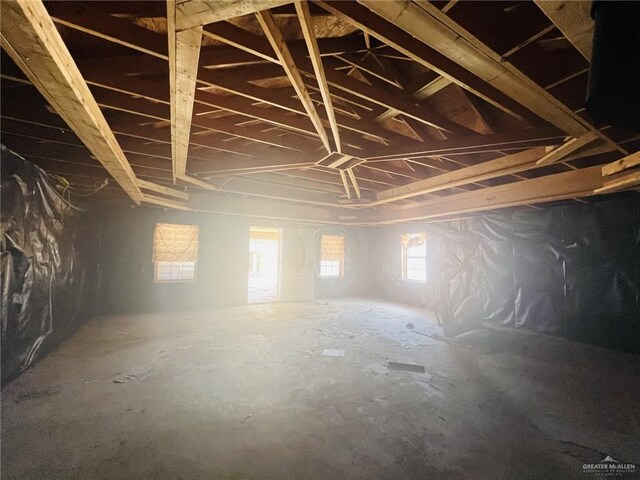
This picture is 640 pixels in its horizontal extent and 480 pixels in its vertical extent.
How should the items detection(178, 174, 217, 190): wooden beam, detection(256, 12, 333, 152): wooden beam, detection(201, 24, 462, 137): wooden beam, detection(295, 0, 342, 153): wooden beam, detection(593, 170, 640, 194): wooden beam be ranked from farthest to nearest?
1. detection(178, 174, 217, 190): wooden beam
2. detection(593, 170, 640, 194): wooden beam
3. detection(201, 24, 462, 137): wooden beam
4. detection(256, 12, 333, 152): wooden beam
5. detection(295, 0, 342, 153): wooden beam

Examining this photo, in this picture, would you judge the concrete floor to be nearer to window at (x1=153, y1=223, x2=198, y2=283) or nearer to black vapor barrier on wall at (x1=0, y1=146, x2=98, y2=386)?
black vapor barrier on wall at (x1=0, y1=146, x2=98, y2=386)

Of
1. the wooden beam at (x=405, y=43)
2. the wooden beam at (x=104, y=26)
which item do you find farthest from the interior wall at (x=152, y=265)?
the wooden beam at (x=405, y=43)

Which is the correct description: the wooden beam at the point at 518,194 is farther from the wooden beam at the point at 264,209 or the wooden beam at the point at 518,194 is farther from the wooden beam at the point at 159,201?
the wooden beam at the point at 159,201

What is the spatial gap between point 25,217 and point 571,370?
6.11 metres

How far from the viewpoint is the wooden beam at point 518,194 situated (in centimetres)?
294

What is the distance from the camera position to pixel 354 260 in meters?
8.30

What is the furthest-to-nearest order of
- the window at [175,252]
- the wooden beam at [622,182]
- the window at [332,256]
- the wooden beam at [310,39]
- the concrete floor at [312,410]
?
the window at [332,256], the window at [175,252], the wooden beam at [622,182], the concrete floor at [312,410], the wooden beam at [310,39]

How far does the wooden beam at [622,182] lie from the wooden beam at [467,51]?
129cm

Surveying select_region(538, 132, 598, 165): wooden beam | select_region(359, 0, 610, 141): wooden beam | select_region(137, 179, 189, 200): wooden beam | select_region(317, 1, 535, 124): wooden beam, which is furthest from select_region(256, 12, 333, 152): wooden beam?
select_region(137, 179, 189, 200): wooden beam

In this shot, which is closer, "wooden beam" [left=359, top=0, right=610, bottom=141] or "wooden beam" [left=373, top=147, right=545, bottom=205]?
"wooden beam" [left=359, top=0, right=610, bottom=141]

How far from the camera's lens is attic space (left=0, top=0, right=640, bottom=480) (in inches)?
49.2

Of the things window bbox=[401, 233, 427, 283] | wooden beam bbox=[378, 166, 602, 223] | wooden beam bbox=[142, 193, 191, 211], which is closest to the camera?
wooden beam bbox=[378, 166, 602, 223]

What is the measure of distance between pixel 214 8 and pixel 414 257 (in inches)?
281

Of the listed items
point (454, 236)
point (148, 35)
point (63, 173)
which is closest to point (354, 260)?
point (454, 236)
